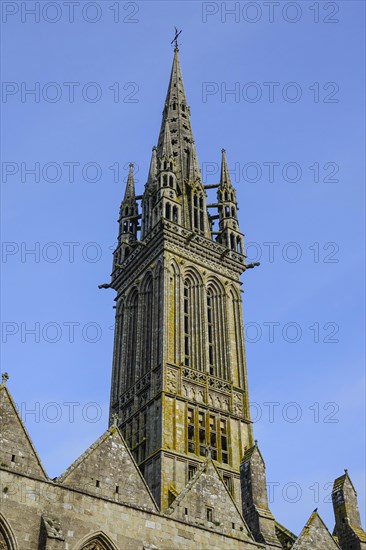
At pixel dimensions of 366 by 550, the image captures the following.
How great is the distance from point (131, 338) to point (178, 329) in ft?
13.4

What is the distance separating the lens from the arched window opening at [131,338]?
4500cm

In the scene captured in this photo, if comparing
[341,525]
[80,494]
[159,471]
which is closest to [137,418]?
[159,471]

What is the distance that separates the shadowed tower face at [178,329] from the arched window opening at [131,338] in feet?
0.20

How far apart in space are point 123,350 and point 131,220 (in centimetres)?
1070

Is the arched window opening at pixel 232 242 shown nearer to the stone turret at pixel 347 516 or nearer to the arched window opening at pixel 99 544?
the stone turret at pixel 347 516

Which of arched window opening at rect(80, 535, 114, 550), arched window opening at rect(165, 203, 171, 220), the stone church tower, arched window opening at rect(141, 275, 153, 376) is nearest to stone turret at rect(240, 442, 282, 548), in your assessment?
the stone church tower

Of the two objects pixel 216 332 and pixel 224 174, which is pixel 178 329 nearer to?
pixel 216 332

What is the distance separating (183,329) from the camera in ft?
145

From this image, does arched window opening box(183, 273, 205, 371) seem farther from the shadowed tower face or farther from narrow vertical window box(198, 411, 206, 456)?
narrow vertical window box(198, 411, 206, 456)

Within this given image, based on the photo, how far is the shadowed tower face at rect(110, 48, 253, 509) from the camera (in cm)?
3972

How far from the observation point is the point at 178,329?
1729 inches

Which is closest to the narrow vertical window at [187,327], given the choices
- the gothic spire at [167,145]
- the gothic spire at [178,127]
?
the gothic spire at [178,127]

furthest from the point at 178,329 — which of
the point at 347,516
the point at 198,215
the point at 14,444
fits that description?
the point at 14,444

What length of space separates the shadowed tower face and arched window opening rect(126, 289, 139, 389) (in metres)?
0.06
